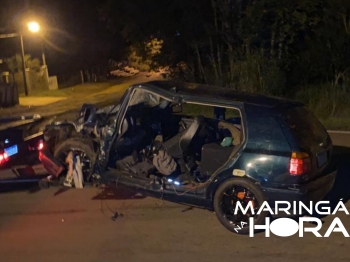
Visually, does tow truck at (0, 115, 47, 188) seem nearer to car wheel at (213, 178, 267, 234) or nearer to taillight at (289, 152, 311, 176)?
car wheel at (213, 178, 267, 234)

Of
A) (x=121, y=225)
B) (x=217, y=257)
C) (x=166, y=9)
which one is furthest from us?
(x=166, y=9)

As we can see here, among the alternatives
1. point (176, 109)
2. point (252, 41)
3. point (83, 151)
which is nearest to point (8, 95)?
point (252, 41)

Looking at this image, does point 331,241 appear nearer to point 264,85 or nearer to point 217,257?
point 217,257

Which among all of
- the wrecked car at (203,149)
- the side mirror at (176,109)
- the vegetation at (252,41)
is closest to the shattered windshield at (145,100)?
the wrecked car at (203,149)

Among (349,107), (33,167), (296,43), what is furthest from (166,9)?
(33,167)

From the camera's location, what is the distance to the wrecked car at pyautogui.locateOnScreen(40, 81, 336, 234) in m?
6.50

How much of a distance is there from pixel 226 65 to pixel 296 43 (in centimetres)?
280

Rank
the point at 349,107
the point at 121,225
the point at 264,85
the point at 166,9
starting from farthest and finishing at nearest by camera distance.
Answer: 1. the point at 166,9
2. the point at 264,85
3. the point at 349,107
4. the point at 121,225

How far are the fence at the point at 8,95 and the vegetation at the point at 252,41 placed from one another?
418cm

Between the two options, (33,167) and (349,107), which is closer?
(33,167)

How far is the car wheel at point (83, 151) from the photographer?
7878mm

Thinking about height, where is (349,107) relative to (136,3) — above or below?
below

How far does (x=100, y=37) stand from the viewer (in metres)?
36.6

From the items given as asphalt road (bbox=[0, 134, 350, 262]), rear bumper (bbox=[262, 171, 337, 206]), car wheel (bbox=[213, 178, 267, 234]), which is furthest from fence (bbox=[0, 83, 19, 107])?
rear bumper (bbox=[262, 171, 337, 206])
